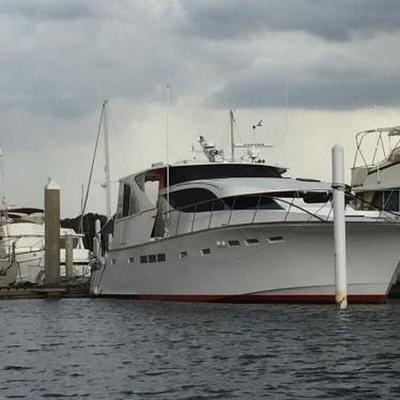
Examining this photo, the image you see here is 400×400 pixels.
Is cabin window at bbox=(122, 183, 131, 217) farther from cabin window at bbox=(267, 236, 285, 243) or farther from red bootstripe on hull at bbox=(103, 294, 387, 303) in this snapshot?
cabin window at bbox=(267, 236, 285, 243)

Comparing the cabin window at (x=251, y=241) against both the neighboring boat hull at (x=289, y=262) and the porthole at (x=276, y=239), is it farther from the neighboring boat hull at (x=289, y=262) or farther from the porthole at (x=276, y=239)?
the porthole at (x=276, y=239)

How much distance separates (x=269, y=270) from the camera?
1154 inches

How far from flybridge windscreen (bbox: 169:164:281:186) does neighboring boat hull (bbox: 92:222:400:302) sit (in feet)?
13.2

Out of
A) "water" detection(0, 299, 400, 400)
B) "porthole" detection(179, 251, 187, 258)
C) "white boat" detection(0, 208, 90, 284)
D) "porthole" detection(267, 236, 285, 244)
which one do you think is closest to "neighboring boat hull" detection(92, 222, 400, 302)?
"porthole" detection(267, 236, 285, 244)

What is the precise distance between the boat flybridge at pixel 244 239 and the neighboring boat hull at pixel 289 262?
31mm

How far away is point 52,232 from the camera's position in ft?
133

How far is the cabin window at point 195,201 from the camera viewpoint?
31.4m

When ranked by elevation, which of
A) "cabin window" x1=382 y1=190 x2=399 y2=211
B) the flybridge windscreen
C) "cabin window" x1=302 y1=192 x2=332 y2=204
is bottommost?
"cabin window" x1=302 y1=192 x2=332 y2=204

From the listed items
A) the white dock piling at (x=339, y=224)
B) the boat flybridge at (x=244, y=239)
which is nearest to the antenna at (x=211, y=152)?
the boat flybridge at (x=244, y=239)

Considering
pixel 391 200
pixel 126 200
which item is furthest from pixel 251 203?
pixel 391 200

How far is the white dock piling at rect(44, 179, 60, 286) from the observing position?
40.7 meters

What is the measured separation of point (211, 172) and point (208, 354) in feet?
52.9

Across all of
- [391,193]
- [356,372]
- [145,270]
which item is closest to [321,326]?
[356,372]

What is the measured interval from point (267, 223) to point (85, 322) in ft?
20.7
